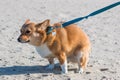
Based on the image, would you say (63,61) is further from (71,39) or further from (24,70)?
(24,70)

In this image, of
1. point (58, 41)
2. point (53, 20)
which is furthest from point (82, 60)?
point (53, 20)

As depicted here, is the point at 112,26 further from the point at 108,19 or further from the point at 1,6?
the point at 1,6

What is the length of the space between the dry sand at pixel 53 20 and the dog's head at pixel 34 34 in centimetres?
55

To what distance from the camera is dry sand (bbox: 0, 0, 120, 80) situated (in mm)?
5895

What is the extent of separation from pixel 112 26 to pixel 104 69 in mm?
3260

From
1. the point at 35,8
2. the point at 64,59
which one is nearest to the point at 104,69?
the point at 64,59

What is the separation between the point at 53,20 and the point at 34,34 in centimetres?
450

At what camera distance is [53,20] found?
32.8 feet

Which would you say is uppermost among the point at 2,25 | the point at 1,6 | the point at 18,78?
the point at 1,6

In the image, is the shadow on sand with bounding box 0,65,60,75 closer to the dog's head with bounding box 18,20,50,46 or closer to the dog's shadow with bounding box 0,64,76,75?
the dog's shadow with bounding box 0,64,76,75

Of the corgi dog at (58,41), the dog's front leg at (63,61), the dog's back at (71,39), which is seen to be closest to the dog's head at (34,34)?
the corgi dog at (58,41)

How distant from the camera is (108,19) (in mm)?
10031

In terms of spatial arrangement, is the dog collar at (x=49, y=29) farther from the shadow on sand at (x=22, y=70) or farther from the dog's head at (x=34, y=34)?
the shadow on sand at (x=22, y=70)

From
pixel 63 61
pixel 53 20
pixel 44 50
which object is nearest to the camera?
pixel 44 50
